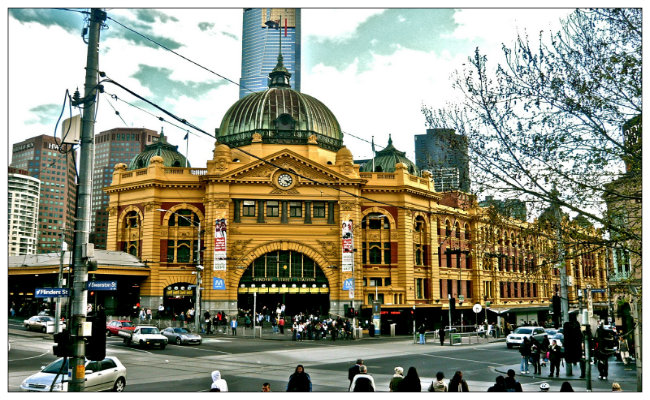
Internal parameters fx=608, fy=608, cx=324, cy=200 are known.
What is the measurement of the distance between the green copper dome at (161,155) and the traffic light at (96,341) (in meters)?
54.3

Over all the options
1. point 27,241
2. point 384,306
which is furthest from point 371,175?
point 27,241

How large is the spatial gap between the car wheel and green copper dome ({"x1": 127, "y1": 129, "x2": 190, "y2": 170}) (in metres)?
47.6

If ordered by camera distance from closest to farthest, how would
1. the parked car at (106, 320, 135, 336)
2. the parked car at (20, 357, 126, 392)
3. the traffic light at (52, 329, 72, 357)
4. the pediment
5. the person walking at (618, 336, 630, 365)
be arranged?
the traffic light at (52, 329, 72, 357)
the parked car at (20, 357, 126, 392)
the person walking at (618, 336, 630, 365)
the parked car at (106, 320, 135, 336)
the pediment

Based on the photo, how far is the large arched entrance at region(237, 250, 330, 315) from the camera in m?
58.0

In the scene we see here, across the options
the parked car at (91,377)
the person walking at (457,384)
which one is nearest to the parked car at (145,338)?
the parked car at (91,377)

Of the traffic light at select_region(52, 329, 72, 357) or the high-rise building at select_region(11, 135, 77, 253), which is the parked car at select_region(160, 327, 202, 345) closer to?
the traffic light at select_region(52, 329, 72, 357)

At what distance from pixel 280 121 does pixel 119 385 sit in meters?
47.2

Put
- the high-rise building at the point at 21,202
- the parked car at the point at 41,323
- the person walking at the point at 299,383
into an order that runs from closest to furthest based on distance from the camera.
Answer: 1. the person walking at the point at 299,383
2. the parked car at the point at 41,323
3. the high-rise building at the point at 21,202

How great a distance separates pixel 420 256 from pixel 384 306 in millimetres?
11911

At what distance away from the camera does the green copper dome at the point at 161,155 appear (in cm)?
6638

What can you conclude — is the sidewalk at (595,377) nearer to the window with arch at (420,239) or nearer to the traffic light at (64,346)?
the traffic light at (64,346)

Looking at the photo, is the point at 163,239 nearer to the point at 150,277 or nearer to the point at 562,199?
the point at 150,277

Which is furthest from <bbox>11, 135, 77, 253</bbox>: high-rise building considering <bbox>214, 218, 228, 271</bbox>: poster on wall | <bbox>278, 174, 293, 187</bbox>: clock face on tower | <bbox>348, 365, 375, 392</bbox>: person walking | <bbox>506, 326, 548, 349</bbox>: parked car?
<bbox>348, 365, 375, 392</bbox>: person walking

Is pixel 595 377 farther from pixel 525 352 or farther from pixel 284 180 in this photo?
pixel 284 180
